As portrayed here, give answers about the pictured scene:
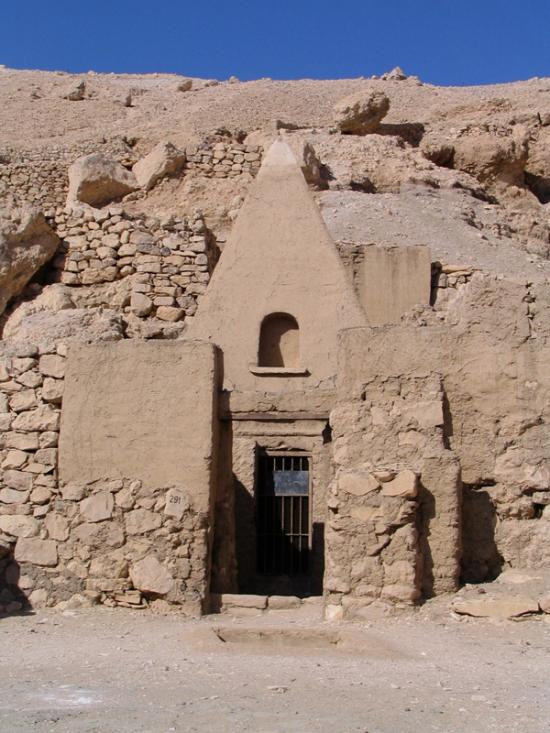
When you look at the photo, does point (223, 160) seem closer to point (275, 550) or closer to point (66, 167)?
point (66, 167)

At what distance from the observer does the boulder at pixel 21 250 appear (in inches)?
683

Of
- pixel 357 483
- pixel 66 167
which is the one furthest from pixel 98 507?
pixel 66 167

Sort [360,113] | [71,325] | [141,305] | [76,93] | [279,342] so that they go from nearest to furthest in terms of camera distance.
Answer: [279,342], [71,325], [141,305], [360,113], [76,93]

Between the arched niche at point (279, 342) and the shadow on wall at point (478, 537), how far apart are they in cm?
385

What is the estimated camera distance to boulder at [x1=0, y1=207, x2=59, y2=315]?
17344mm

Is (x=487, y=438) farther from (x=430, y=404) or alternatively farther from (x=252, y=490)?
(x=252, y=490)

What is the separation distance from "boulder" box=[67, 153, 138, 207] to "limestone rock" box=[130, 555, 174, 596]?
14064mm

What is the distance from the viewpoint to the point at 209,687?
599 centimetres

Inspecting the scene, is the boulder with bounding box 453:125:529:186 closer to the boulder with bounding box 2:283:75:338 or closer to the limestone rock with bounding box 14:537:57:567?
the boulder with bounding box 2:283:75:338

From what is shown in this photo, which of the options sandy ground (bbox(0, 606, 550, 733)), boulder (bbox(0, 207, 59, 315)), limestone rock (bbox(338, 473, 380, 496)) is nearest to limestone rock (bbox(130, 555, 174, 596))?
sandy ground (bbox(0, 606, 550, 733))

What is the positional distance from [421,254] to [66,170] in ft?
31.5

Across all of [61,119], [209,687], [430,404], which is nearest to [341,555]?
A: [430,404]

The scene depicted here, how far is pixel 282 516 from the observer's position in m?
11.4

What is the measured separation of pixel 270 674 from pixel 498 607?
230 centimetres
